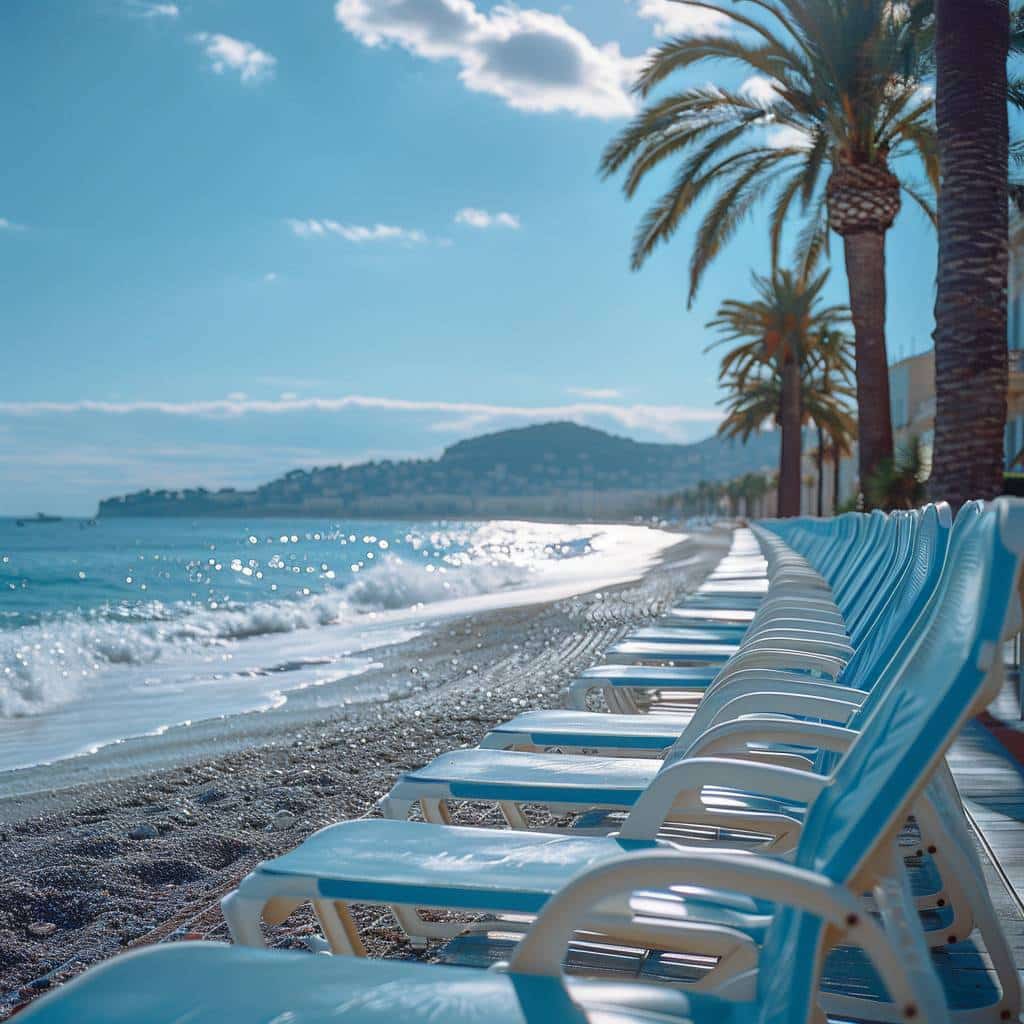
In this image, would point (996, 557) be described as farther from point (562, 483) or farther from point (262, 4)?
point (562, 483)

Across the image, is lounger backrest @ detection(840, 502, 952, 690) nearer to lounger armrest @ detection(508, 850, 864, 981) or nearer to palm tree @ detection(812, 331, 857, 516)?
lounger armrest @ detection(508, 850, 864, 981)

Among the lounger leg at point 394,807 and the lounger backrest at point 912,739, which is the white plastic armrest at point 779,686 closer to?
the lounger leg at point 394,807

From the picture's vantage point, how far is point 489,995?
1467 mm

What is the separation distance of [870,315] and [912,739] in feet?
45.2

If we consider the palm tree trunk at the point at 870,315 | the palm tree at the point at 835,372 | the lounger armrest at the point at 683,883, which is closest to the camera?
the lounger armrest at the point at 683,883

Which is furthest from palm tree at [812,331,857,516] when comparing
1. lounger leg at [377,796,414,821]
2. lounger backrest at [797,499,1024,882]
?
lounger backrest at [797,499,1024,882]

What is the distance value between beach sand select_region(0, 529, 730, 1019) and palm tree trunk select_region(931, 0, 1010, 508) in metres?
3.89

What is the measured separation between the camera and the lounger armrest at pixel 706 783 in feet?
6.37

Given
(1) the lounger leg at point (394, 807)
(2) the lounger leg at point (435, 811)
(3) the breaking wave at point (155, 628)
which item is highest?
(1) the lounger leg at point (394, 807)

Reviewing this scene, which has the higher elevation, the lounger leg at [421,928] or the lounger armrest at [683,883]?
the lounger armrest at [683,883]

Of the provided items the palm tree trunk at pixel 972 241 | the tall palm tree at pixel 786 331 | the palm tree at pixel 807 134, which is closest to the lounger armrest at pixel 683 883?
the palm tree trunk at pixel 972 241

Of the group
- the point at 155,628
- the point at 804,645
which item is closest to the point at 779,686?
the point at 804,645

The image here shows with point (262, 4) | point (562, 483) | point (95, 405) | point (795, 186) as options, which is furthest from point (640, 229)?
point (562, 483)

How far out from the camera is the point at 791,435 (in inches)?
1078
